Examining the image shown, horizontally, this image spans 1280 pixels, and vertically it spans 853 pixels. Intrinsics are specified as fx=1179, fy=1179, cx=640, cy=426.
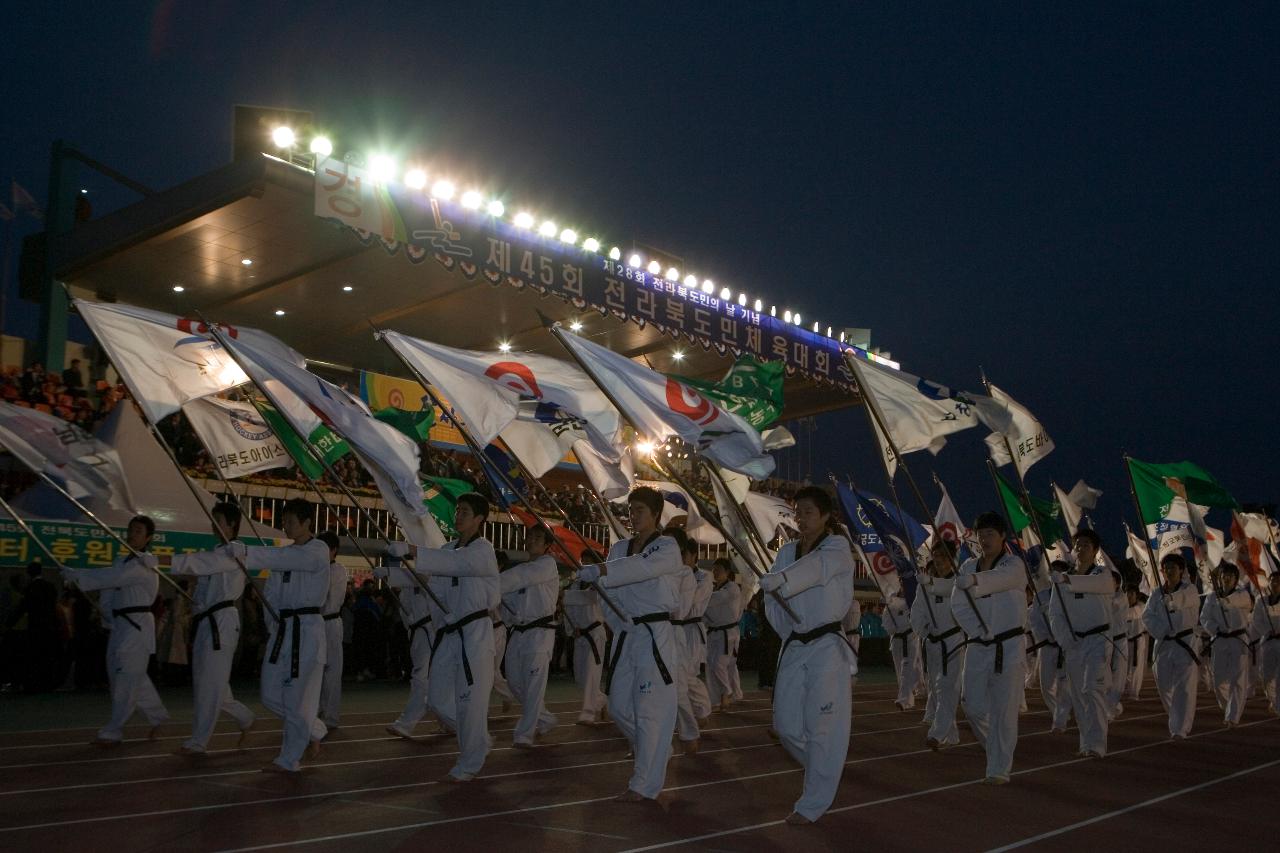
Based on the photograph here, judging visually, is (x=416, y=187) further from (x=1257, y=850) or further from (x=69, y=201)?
(x=1257, y=850)

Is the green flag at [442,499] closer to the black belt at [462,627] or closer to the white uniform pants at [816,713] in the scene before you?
the black belt at [462,627]

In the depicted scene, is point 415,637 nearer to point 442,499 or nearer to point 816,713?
point 442,499

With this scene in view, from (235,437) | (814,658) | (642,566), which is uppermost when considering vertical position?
(235,437)

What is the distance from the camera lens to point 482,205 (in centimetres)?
2161

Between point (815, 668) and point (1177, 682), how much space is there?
26.4ft

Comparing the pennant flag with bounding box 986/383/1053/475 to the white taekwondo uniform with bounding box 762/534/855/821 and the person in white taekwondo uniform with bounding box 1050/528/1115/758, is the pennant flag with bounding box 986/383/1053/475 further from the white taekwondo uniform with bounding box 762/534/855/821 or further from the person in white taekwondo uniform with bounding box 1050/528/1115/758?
the white taekwondo uniform with bounding box 762/534/855/821

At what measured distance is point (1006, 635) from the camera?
30.9 feet

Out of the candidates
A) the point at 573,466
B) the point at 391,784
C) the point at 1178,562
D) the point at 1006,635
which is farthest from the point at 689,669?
the point at 573,466

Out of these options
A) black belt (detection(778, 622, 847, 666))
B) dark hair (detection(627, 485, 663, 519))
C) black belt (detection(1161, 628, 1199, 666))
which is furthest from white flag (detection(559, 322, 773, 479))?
black belt (detection(1161, 628, 1199, 666))

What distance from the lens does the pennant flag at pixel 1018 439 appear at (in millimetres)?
12052

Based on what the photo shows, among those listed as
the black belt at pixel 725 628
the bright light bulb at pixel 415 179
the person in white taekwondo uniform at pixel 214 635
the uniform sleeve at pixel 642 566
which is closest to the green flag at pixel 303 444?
the person in white taekwondo uniform at pixel 214 635

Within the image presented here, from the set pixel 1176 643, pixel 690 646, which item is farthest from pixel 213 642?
pixel 1176 643

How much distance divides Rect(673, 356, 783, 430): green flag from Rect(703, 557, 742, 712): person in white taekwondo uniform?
5.48 m

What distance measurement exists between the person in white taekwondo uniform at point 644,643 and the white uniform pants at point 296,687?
2218 millimetres
